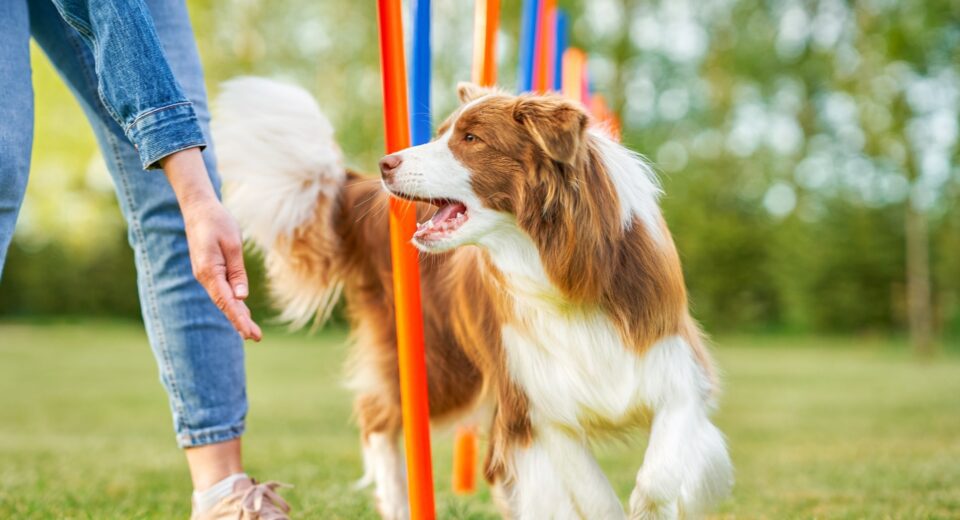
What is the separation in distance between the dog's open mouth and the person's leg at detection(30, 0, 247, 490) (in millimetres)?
614

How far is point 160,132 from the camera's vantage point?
6.42 feet

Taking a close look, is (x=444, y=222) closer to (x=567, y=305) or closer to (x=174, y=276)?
(x=567, y=305)

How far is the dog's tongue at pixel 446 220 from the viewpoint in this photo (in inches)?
105

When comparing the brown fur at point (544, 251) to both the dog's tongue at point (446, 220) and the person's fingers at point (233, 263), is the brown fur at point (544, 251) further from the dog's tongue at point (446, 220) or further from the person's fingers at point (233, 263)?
the person's fingers at point (233, 263)

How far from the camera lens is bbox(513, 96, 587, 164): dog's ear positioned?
258 centimetres

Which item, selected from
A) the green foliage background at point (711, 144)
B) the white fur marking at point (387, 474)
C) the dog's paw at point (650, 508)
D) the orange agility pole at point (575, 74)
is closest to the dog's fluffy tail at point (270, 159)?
the white fur marking at point (387, 474)

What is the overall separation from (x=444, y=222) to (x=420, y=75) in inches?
22.0

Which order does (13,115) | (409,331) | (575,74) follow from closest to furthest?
1. (13,115)
2. (409,331)
3. (575,74)

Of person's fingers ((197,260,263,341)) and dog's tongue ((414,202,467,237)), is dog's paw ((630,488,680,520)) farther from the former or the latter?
person's fingers ((197,260,263,341))

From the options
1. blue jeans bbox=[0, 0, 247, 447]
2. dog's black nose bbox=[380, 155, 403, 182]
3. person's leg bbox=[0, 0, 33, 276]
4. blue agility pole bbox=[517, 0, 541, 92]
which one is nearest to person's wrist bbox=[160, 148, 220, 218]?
person's leg bbox=[0, 0, 33, 276]

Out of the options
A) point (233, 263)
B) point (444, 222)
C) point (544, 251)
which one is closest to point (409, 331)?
point (444, 222)

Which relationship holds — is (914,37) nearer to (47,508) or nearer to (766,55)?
(766,55)

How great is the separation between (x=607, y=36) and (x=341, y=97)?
620cm

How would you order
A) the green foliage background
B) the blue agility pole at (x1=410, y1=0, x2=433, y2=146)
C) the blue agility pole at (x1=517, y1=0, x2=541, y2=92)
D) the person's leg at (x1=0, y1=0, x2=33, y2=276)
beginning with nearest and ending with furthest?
the person's leg at (x1=0, y1=0, x2=33, y2=276), the blue agility pole at (x1=410, y1=0, x2=433, y2=146), the blue agility pole at (x1=517, y1=0, x2=541, y2=92), the green foliage background
